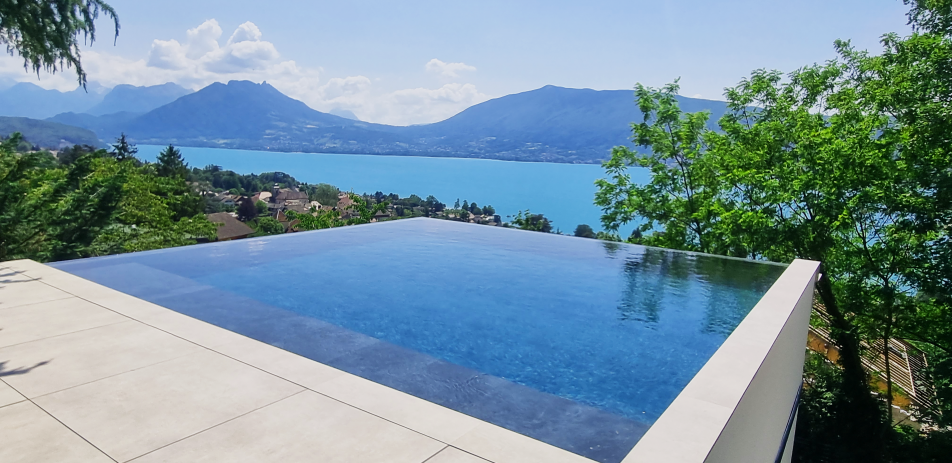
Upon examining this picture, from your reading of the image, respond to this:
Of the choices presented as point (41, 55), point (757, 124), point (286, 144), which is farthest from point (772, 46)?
point (286, 144)

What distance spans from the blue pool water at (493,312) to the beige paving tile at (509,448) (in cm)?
20

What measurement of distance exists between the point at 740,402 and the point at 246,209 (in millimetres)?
56021

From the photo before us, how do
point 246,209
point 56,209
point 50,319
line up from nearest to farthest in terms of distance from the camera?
point 50,319
point 56,209
point 246,209

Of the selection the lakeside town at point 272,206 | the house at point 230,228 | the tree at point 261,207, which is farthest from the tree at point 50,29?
the tree at point 261,207

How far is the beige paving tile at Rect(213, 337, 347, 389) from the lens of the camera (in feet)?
9.80

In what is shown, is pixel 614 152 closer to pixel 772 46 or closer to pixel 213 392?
pixel 772 46

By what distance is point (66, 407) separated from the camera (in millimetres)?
2605

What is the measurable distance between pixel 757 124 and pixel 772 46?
5800mm

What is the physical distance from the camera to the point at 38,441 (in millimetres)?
2316

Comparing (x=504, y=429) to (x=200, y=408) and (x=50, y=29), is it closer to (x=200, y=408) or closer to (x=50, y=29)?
(x=200, y=408)

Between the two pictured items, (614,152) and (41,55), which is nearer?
(41,55)

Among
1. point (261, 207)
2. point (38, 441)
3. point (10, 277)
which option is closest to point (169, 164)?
point (261, 207)

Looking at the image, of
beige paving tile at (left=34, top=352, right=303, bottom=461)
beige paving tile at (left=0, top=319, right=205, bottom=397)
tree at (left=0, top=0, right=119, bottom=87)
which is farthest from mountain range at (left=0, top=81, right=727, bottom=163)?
beige paving tile at (left=34, top=352, right=303, bottom=461)

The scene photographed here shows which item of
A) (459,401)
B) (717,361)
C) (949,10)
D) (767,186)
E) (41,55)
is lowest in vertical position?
(459,401)
